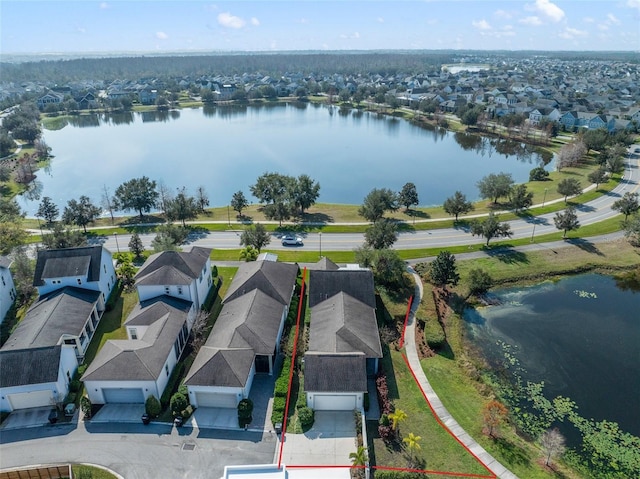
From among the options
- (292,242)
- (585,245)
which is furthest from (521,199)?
(292,242)

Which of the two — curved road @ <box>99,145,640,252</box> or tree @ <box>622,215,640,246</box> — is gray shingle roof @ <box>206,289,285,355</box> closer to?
curved road @ <box>99,145,640,252</box>

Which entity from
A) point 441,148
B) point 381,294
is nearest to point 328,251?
point 381,294

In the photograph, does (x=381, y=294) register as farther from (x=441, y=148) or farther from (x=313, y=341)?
(x=441, y=148)

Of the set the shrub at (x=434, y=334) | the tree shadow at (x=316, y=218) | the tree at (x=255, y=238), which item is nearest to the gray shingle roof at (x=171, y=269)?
the tree at (x=255, y=238)

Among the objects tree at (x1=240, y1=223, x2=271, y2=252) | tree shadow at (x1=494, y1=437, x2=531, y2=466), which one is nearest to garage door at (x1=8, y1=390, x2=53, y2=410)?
tree at (x1=240, y1=223, x2=271, y2=252)

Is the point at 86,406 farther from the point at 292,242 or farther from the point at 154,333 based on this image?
the point at 292,242

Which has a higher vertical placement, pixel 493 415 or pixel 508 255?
pixel 508 255

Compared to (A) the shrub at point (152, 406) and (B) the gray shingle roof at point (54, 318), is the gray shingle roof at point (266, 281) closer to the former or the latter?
(A) the shrub at point (152, 406)
